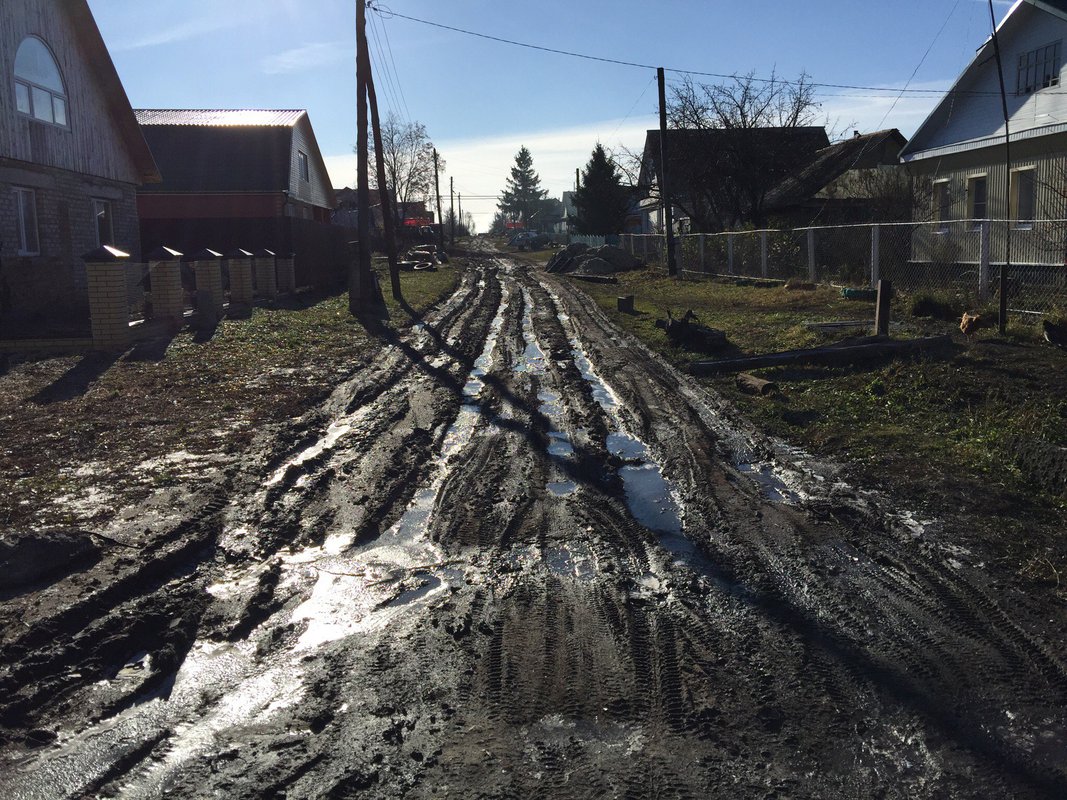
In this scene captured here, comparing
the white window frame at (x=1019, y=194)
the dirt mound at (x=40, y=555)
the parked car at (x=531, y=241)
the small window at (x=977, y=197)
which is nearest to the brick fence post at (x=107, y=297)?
the dirt mound at (x=40, y=555)

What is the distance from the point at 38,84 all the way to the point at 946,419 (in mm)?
19086

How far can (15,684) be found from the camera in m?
3.95

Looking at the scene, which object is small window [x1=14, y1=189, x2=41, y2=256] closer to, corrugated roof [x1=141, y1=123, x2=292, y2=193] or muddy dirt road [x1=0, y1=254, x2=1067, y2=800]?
muddy dirt road [x1=0, y1=254, x2=1067, y2=800]

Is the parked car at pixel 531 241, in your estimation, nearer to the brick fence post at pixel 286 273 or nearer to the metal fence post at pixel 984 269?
the brick fence post at pixel 286 273

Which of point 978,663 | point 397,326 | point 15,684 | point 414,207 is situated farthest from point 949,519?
point 414,207

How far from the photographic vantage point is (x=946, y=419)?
8.80 meters

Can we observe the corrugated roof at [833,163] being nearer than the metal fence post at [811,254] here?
No

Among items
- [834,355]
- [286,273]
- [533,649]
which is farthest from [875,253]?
[533,649]

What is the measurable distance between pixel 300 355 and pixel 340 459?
22.0ft

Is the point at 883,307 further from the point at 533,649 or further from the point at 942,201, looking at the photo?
the point at 942,201

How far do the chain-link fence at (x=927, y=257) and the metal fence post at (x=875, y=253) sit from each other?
0.07 ft

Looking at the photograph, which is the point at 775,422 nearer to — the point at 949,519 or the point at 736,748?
the point at 949,519

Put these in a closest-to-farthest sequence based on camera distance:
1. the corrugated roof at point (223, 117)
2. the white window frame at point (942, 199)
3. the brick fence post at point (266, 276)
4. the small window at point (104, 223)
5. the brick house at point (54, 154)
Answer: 1. the brick house at point (54, 154)
2. the small window at point (104, 223)
3. the brick fence post at point (266, 276)
4. the white window frame at point (942, 199)
5. the corrugated roof at point (223, 117)

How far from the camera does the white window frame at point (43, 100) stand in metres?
18.4
